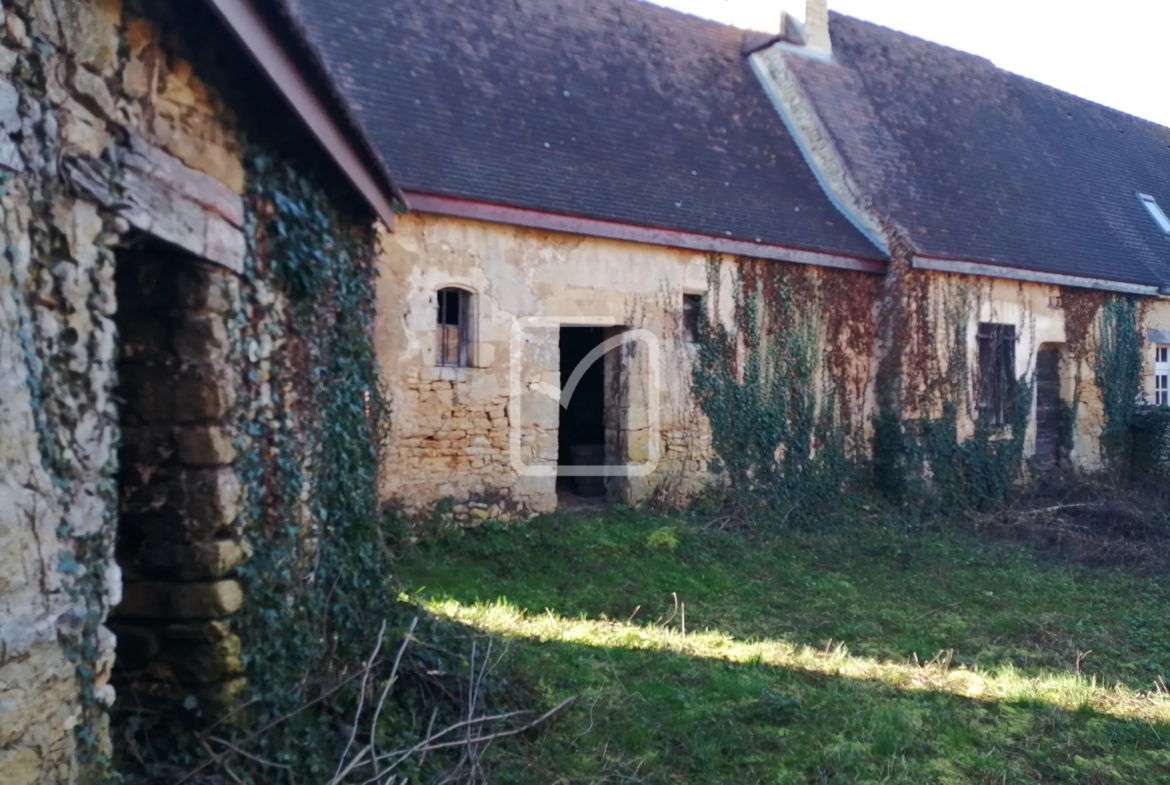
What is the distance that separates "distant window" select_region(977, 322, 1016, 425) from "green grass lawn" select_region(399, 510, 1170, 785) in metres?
4.12

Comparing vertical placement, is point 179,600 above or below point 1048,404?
below

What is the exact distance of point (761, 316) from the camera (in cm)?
1219

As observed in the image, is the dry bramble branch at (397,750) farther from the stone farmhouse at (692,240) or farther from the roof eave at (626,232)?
the roof eave at (626,232)

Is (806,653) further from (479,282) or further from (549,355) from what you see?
(479,282)

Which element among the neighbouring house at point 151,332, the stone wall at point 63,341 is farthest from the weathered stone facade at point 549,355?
the stone wall at point 63,341

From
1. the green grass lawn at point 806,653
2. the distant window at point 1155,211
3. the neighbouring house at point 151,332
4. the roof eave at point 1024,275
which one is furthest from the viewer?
the distant window at point 1155,211

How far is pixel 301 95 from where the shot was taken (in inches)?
168

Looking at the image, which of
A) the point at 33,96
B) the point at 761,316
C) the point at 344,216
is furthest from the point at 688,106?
the point at 33,96

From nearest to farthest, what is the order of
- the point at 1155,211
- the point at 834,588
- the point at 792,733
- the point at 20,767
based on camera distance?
1. the point at 20,767
2. the point at 792,733
3. the point at 834,588
4. the point at 1155,211

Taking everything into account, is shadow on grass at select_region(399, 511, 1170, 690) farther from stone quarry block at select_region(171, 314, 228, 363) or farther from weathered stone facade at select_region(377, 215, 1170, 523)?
stone quarry block at select_region(171, 314, 228, 363)

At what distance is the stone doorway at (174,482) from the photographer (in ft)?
12.5

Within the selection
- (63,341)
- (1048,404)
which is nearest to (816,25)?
(1048,404)

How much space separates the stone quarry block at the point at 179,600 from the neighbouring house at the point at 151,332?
10 mm

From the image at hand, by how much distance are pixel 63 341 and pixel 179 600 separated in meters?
1.42
